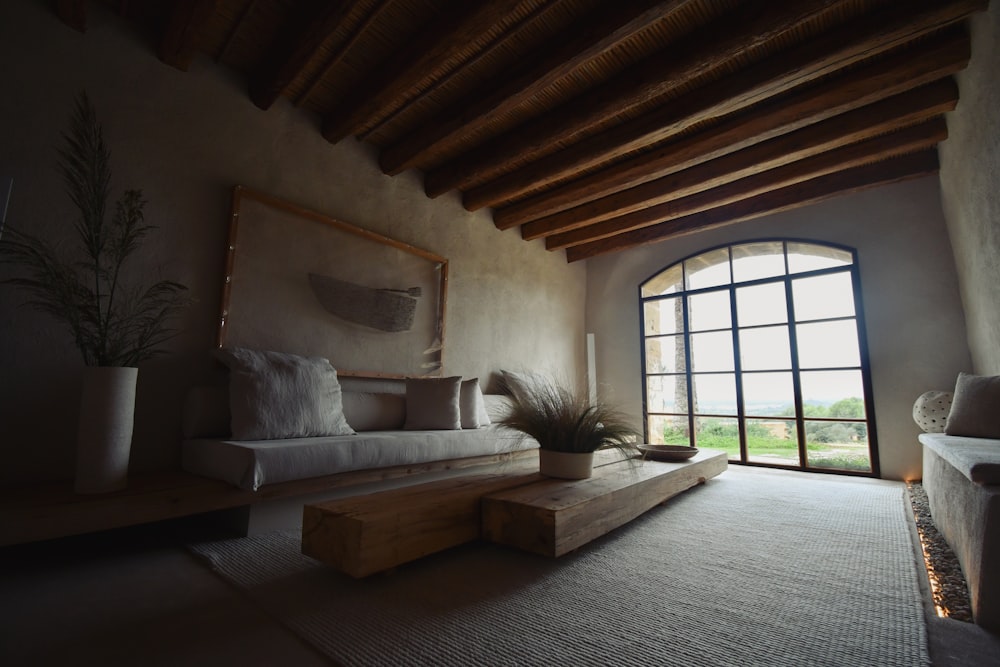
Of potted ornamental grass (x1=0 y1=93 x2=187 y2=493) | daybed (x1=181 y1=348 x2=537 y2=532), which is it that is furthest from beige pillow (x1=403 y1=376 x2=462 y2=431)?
potted ornamental grass (x1=0 y1=93 x2=187 y2=493)

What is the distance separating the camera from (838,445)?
4.25m

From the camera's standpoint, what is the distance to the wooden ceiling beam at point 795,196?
3889 mm

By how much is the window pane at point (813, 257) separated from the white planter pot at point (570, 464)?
3.89 metres

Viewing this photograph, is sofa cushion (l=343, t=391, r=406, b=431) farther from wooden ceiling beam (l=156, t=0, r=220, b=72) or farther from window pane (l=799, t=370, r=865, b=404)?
window pane (l=799, t=370, r=865, b=404)

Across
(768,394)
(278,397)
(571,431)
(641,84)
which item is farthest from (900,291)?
(278,397)

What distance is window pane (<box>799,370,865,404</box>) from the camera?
4.24 metres

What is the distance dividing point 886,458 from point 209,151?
593 centimetres

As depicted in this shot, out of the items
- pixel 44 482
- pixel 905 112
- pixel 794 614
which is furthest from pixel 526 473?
pixel 905 112

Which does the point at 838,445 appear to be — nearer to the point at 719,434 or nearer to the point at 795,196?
the point at 719,434

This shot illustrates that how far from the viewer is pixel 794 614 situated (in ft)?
4.44

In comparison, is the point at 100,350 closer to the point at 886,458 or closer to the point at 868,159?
the point at 868,159

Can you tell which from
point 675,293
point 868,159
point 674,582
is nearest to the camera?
point 674,582

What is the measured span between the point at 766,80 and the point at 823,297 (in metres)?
2.69

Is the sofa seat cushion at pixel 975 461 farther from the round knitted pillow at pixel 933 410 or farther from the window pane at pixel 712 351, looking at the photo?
the window pane at pixel 712 351
